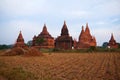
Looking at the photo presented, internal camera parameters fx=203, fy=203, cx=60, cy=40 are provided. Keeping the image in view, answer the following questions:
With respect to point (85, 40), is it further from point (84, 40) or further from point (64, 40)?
point (64, 40)

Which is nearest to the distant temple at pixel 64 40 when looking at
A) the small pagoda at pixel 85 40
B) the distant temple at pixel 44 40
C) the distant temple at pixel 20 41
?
the distant temple at pixel 44 40

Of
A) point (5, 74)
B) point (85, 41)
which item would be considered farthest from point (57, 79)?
point (85, 41)

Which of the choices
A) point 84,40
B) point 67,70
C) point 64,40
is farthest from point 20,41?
point 67,70

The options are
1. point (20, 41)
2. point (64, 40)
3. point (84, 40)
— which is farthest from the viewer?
point (84, 40)

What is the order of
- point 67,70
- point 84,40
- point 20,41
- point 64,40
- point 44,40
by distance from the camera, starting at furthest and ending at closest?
point 84,40
point 20,41
point 44,40
point 64,40
point 67,70

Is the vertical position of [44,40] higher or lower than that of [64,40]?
higher

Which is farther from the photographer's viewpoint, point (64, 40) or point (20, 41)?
point (20, 41)

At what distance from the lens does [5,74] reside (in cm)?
978

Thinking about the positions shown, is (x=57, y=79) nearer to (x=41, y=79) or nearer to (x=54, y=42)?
(x=41, y=79)

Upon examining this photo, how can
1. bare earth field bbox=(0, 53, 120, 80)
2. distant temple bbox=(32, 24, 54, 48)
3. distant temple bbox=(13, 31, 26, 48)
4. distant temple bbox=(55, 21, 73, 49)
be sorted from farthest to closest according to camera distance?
distant temple bbox=(13, 31, 26, 48)
distant temple bbox=(32, 24, 54, 48)
distant temple bbox=(55, 21, 73, 49)
bare earth field bbox=(0, 53, 120, 80)

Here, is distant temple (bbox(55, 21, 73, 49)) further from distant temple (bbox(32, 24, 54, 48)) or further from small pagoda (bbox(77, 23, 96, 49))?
small pagoda (bbox(77, 23, 96, 49))

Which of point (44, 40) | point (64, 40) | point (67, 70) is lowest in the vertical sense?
point (67, 70)

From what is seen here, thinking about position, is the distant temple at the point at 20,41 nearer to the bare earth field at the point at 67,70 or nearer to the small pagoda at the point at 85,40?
the small pagoda at the point at 85,40

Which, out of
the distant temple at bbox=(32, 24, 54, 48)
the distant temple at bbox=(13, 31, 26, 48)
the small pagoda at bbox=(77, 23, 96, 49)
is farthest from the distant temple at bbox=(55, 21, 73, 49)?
the distant temple at bbox=(13, 31, 26, 48)
